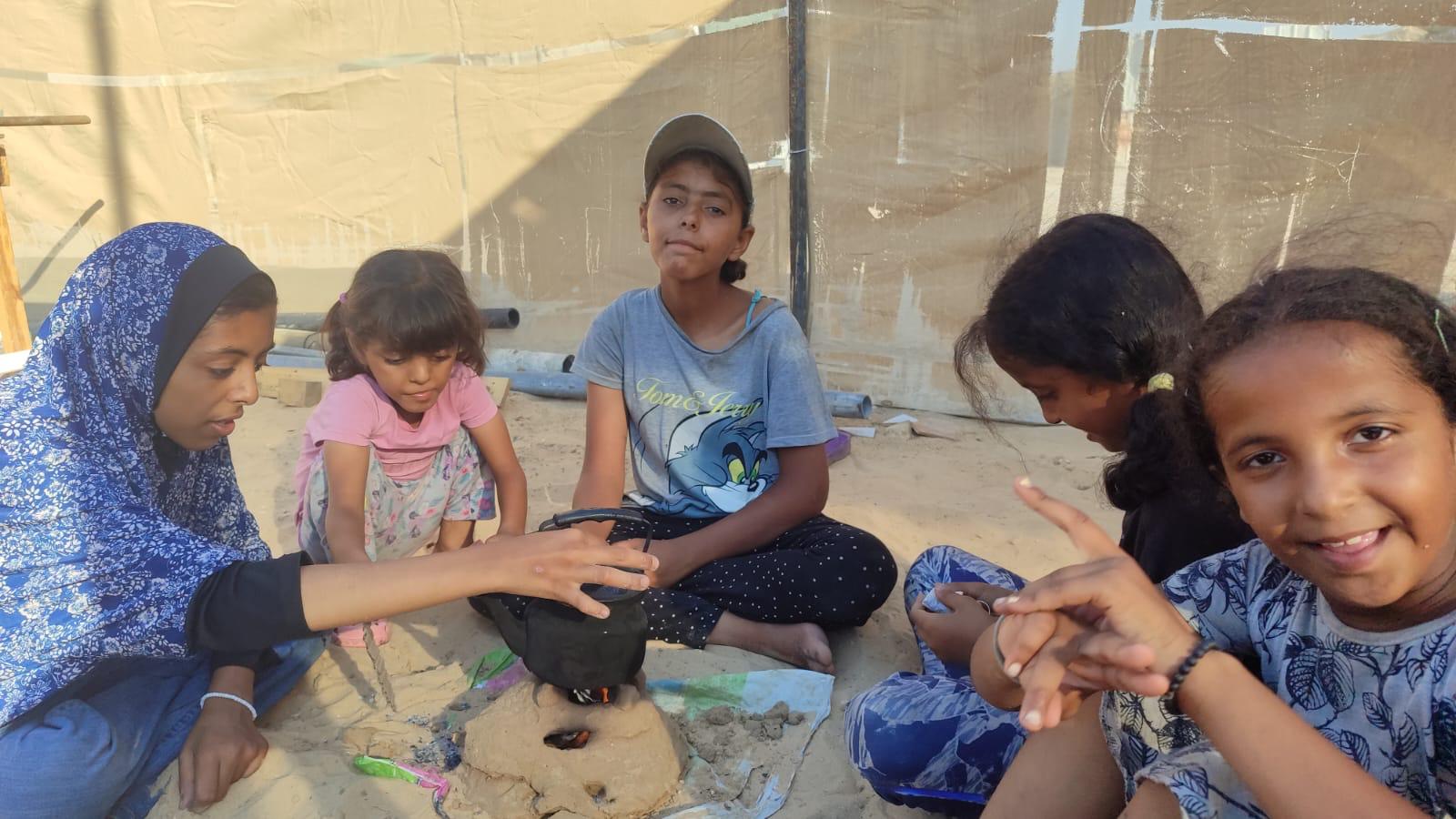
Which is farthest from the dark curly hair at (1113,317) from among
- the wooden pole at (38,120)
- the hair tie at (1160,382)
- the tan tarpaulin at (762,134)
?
the wooden pole at (38,120)

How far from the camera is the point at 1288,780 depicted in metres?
1.08

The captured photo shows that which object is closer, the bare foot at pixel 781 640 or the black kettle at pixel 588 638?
the black kettle at pixel 588 638

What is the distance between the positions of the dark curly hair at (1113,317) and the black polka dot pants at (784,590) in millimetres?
848

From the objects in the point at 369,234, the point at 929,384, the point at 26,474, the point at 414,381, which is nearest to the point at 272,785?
the point at 26,474

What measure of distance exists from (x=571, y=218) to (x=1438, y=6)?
441 cm

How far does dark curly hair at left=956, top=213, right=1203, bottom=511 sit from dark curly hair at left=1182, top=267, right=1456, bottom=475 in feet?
1.49

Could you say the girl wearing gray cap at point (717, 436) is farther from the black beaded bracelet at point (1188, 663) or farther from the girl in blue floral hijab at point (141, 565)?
the black beaded bracelet at point (1188, 663)

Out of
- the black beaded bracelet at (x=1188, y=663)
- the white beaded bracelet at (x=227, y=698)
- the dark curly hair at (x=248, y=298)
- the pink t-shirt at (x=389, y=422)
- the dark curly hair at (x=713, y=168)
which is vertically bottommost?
the white beaded bracelet at (x=227, y=698)

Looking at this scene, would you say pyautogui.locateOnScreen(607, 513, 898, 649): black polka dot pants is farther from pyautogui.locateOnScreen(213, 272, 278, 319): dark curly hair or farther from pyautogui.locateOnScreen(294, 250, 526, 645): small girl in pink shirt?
pyautogui.locateOnScreen(213, 272, 278, 319): dark curly hair

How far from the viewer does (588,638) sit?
71.8 inches

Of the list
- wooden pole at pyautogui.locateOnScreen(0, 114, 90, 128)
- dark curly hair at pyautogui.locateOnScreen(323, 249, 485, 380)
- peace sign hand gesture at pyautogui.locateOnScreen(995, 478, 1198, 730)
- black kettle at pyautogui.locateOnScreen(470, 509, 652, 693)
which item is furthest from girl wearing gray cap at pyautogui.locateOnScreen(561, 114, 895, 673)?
wooden pole at pyautogui.locateOnScreen(0, 114, 90, 128)

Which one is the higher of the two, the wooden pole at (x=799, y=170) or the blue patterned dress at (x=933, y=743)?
the wooden pole at (x=799, y=170)

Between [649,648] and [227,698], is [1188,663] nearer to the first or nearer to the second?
[649,648]

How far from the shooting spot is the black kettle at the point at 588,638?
1.82 meters
